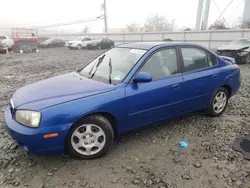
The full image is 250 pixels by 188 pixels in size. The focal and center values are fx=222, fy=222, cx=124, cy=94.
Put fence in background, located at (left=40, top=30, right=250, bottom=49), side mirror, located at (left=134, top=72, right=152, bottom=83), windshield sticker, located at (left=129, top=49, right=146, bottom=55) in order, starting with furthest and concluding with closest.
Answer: fence in background, located at (left=40, top=30, right=250, bottom=49), windshield sticker, located at (left=129, top=49, right=146, bottom=55), side mirror, located at (left=134, top=72, right=152, bottom=83)

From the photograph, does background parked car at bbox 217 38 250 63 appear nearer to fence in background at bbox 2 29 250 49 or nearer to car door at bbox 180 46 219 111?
car door at bbox 180 46 219 111

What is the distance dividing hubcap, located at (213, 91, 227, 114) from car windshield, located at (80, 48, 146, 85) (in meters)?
1.94

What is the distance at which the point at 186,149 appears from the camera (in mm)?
3396

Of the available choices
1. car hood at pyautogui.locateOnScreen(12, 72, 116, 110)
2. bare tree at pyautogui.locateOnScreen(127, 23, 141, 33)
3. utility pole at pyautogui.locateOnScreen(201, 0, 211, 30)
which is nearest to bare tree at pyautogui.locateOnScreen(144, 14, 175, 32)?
bare tree at pyautogui.locateOnScreen(127, 23, 141, 33)

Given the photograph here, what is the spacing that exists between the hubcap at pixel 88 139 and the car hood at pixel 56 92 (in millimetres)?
452

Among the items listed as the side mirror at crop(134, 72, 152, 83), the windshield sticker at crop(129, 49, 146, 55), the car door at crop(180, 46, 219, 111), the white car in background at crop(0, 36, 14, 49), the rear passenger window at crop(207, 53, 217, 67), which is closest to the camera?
the side mirror at crop(134, 72, 152, 83)

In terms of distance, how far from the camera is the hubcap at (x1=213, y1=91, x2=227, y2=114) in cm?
447

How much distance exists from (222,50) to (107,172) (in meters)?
11.4

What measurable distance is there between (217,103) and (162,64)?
1.67 metres

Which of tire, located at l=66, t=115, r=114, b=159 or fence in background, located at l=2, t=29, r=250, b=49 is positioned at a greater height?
fence in background, located at l=2, t=29, r=250, b=49

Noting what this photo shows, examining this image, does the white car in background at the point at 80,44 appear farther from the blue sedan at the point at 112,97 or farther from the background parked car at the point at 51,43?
the blue sedan at the point at 112,97

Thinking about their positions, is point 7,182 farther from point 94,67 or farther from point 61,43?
point 61,43

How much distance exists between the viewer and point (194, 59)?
4094 mm

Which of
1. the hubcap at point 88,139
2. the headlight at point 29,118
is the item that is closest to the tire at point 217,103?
the hubcap at point 88,139
